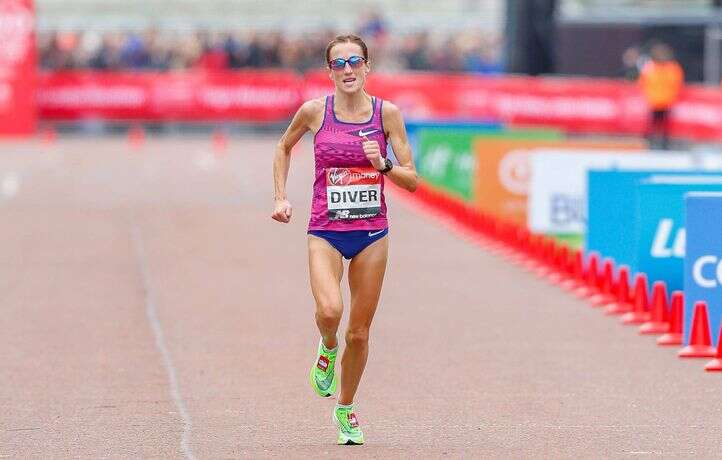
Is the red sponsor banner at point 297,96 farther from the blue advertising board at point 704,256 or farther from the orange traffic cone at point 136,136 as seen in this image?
the blue advertising board at point 704,256

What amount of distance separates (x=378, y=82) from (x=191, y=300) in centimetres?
2722

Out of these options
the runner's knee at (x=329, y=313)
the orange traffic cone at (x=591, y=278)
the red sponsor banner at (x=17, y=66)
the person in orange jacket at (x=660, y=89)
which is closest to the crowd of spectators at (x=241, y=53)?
the red sponsor banner at (x=17, y=66)

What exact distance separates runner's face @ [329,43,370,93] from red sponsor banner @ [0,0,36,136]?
31340 millimetres

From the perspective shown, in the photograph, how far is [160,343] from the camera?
13406 millimetres

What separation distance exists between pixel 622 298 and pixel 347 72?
6.62 meters

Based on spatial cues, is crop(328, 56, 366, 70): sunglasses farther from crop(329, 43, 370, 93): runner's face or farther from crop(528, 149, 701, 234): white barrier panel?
crop(528, 149, 701, 234): white barrier panel

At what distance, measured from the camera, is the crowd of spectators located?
43250mm

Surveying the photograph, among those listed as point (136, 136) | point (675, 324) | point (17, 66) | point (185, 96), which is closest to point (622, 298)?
point (675, 324)

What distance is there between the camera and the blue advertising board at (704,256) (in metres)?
12.7

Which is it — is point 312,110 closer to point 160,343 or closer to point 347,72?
point 347,72

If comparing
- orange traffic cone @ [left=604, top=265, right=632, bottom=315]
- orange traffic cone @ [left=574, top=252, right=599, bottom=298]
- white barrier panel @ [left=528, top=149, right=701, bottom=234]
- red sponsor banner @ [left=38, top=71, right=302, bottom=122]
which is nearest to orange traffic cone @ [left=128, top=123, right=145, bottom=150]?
red sponsor banner @ [left=38, top=71, right=302, bottom=122]

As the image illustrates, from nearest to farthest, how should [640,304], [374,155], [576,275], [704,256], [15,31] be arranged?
[374,155], [704,256], [640,304], [576,275], [15,31]

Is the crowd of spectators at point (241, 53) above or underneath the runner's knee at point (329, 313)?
underneath

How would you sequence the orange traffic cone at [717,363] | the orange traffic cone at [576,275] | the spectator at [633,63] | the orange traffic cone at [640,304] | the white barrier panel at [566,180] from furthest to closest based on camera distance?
the spectator at [633,63] → the white barrier panel at [566,180] → the orange traffic cone at [576,275] → the orange traffic cone at [640,304] → the orange traffic cone at [717,363]
